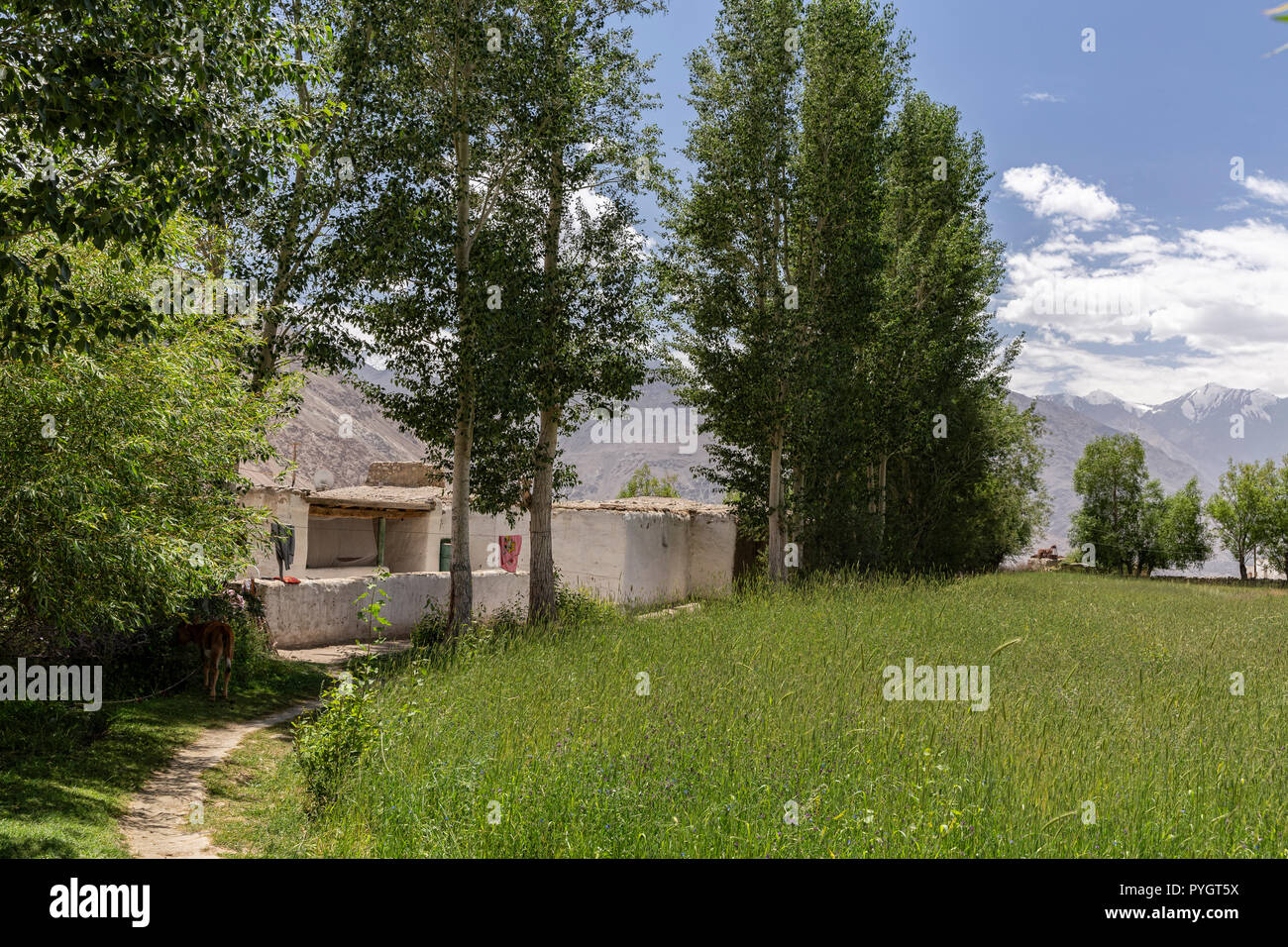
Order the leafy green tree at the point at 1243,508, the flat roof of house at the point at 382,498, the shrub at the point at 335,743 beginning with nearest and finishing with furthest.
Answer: the shrub at the point at 335,743, the flat roof of house at the point at 382,498, the leafy green tree at the point at 1243,508

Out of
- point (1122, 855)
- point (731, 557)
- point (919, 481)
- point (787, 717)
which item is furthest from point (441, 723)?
point (919, 481)

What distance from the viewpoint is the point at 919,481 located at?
32000 millimetres

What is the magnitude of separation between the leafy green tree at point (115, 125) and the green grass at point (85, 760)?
379 centimetres

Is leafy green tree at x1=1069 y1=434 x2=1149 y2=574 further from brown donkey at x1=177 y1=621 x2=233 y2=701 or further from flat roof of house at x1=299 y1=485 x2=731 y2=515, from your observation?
brown donkey at x1=177 y1=621 x2=233 y2=701

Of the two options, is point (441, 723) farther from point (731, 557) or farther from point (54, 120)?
point (731, 557)

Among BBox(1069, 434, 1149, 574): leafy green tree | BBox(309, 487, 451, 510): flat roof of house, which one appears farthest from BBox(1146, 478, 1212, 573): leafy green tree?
BBox(309, 487, 451, 510): flat roof of house

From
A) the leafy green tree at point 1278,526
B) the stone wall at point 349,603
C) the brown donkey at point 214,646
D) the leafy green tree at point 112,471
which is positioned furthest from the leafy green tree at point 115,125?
the leafy green tree at point 1278,526

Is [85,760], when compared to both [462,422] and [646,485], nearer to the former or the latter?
[462,422]

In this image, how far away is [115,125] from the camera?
677cm

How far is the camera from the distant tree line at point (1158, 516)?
63688mm

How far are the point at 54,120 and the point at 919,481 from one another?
29.6m

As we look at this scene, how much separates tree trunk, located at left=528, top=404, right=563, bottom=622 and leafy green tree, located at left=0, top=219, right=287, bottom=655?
335 inches

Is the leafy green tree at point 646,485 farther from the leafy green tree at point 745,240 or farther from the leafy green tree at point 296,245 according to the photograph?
the leafy green tree at point 296,245

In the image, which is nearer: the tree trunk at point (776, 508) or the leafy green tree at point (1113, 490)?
the tree trunk at point (776, 508)
